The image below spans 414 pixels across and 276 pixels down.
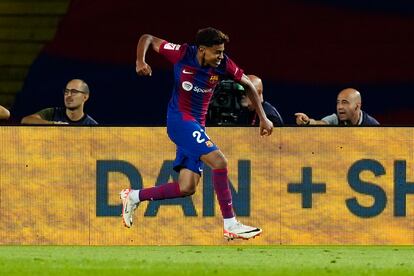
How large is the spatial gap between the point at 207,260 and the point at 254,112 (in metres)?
2.80

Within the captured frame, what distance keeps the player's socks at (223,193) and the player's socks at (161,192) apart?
0.36 metres

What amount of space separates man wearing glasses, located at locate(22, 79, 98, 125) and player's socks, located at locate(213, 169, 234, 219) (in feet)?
6.34

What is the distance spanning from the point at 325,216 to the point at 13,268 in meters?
3.69

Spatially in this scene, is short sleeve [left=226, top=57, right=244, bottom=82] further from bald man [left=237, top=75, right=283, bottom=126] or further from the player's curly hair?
bald man [left=237, top=75, right=283, bottom=126]

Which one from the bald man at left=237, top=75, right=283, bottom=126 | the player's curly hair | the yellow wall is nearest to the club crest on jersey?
the player's curly hair

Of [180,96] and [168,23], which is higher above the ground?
[168,23]

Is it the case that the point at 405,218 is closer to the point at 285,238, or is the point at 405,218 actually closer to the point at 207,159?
the point at 285,238

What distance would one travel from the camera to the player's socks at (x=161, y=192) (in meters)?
12.2

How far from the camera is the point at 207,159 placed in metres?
12.0

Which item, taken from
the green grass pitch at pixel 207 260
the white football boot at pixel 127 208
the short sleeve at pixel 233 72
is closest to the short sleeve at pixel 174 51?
the short sleeve at pixel 233 72

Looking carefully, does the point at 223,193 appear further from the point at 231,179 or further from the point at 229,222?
the point at 231,179

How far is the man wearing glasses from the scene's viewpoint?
13609mm

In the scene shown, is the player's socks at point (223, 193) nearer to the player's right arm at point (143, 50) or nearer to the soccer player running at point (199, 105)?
the soccer player running at point (199, 105)

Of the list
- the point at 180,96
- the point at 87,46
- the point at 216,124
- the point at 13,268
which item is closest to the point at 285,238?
the point at 216,124
